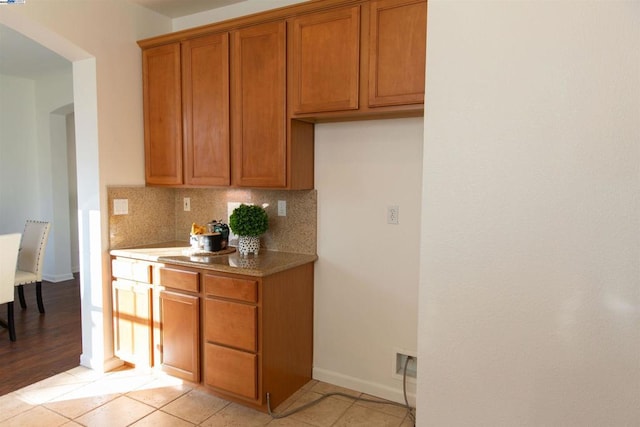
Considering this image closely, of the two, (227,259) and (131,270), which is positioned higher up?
(227,259)

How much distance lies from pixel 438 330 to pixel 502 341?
0.16 m

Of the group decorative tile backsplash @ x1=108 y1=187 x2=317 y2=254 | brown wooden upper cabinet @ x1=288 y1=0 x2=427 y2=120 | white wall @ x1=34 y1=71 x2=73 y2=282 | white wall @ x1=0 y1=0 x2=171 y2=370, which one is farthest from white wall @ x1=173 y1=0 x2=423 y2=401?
white wall @ x1=34 y1=71 x2=73 y2=282

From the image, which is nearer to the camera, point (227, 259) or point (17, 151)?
point (227, 259)

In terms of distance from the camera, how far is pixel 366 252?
2689mm

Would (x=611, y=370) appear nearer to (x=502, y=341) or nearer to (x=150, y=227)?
(x=502, y=341)

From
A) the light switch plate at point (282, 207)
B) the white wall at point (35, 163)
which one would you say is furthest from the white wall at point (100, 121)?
the white wall at point (35, 163)

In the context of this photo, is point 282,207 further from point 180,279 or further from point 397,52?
point 397,52

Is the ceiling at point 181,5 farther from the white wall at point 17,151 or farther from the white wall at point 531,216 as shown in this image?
the white wall at point 17,151

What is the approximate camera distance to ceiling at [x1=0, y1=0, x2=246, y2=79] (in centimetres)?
311

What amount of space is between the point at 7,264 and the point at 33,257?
2.15 ft

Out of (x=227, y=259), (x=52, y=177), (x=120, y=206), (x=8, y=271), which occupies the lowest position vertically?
(x=8, y=271)

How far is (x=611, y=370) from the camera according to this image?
95cm

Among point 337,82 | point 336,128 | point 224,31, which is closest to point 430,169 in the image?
point 337,82

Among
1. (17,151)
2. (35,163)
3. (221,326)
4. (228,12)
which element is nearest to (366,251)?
(221,326)
